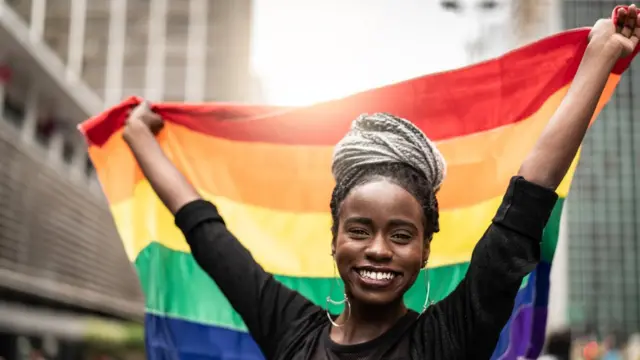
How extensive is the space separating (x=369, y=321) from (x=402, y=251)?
0.24m

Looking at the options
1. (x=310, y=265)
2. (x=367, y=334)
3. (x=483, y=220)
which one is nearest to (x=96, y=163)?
(x=310, y=265)

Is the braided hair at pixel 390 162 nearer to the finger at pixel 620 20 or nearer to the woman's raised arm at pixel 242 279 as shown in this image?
the woman's raised arm at pixel 242 279

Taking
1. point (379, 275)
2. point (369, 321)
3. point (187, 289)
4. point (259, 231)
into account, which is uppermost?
point (259, 231)

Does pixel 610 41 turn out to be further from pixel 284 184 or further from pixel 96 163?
pixel 96 163

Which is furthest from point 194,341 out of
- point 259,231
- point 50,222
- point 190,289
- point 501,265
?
point 50,222

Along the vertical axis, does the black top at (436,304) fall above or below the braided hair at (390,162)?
below

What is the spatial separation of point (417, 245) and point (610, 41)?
827 millimetres

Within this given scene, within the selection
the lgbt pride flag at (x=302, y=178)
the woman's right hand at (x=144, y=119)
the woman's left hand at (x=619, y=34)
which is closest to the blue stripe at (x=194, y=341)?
the lgbt pride flag at (x=302, y=178)

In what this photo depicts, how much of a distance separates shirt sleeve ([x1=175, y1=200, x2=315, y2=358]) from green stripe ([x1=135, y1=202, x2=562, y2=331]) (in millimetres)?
886

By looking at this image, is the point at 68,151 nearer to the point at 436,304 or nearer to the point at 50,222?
the point at 50,222

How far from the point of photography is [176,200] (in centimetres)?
297

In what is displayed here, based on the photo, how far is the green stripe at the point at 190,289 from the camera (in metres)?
3.70

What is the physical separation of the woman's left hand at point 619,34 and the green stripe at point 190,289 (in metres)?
1.27

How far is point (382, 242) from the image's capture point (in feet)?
7.95
